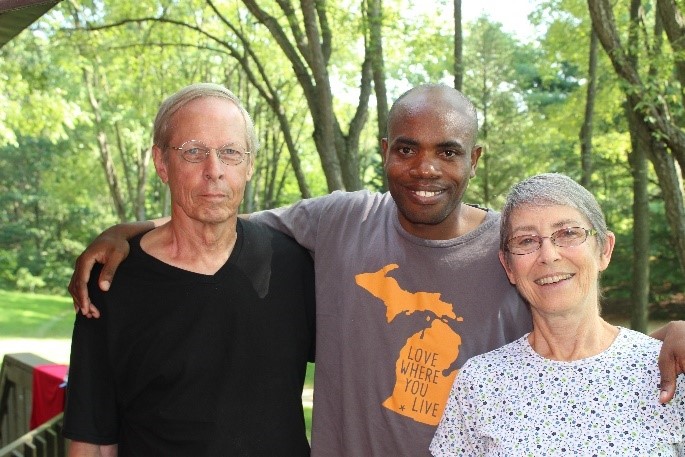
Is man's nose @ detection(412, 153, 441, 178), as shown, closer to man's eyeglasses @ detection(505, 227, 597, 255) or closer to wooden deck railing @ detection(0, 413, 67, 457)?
man's eyeglasses @ detection(505, 227, 597, 255)

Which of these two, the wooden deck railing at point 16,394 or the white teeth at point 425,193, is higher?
the white teeth at point 425,193

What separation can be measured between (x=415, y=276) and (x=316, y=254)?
0.44 meters

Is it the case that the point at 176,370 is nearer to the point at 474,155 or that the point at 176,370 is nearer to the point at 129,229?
the point at 129,229

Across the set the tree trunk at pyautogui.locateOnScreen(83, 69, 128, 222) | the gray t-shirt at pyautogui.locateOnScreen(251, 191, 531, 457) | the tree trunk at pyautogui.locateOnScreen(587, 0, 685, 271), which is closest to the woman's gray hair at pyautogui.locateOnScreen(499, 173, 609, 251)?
the gray t-shirt at pyautogui.locateOnScreen(251, 191, 531, 457)

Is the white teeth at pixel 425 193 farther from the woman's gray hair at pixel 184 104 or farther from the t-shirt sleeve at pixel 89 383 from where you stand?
the t-shirt sleeve at pixel 89 383

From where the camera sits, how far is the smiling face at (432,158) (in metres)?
2.72

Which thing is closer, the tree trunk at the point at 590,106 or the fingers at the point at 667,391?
the fingers at the point at 667,391

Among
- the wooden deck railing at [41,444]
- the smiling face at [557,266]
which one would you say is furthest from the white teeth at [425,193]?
the wooden deck railing at [41,444]

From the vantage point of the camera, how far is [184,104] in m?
2.65

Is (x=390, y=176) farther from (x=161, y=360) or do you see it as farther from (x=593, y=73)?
(x=593, y=73)

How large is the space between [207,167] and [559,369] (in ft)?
4.46

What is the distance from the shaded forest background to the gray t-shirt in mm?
3696

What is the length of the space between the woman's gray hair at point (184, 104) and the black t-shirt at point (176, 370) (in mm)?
427

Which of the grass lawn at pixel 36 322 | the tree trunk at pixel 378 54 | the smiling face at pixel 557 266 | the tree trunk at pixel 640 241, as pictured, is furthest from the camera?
the grass lawn at pixel 36 322
